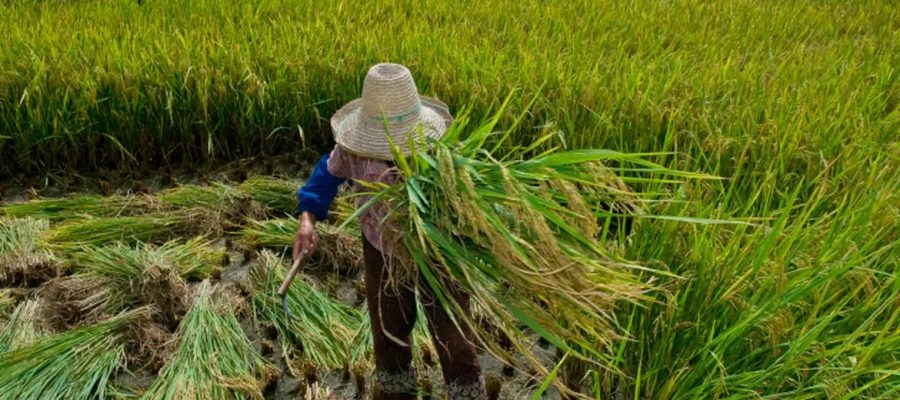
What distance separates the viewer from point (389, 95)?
140cm

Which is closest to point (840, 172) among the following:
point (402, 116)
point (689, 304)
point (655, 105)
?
point (655, 105)

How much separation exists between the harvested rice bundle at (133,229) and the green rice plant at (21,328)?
1.05ft

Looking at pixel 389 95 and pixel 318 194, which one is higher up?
pixel 389 95

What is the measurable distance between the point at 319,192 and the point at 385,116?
0.27 metres

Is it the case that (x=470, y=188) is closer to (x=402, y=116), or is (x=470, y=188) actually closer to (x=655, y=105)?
(x=402, y=116)

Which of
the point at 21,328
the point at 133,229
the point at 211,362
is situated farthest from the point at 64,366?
the point at 133,229

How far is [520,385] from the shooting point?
196cm

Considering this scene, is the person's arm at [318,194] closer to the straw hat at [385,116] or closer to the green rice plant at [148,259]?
the straw hat at [385,116]

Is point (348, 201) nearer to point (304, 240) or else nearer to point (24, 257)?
point (24, 257)

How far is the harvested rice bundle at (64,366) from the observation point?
5.95 ft

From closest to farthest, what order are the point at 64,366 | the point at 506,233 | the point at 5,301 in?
1. the point at 506,233
2. the point at 64,366
3. the point at 5,301

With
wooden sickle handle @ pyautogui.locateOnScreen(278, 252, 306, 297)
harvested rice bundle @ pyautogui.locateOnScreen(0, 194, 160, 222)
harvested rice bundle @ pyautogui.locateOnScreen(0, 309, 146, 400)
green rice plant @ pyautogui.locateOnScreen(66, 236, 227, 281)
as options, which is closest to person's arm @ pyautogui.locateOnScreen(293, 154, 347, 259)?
wooden sickle handle @ pyautogui.locateOnScreen(278, 252, 306, 297)

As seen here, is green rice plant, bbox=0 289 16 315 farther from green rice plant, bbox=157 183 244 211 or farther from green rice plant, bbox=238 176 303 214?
green rice plant, bbox=238 176 303 214

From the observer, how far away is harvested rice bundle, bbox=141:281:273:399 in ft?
5.99
